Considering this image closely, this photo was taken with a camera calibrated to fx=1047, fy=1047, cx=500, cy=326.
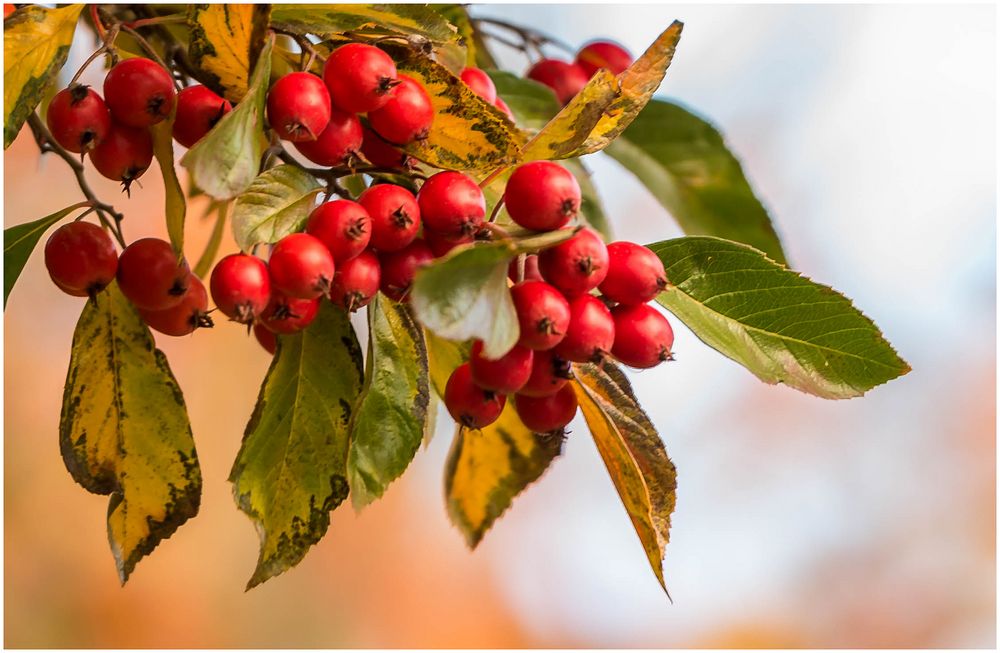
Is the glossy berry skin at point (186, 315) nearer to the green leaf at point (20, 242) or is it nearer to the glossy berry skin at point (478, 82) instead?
the green leaf at point (20, 242)

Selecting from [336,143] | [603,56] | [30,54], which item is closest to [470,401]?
[336,143]

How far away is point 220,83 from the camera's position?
54 centimetres

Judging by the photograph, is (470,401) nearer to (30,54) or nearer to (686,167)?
(30,54)

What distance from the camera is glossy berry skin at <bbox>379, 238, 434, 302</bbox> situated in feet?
1.67

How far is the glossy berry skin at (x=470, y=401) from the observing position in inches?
20.6

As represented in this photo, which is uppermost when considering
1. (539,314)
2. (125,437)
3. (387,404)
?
(539,314)

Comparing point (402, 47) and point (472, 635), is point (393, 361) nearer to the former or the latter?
point (402, 47)

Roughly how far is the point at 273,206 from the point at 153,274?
0.30 feet

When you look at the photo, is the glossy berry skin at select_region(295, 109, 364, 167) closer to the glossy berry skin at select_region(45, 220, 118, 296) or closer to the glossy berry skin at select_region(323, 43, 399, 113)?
the glossy berry skin at select_region(323, 43, 399, 113)

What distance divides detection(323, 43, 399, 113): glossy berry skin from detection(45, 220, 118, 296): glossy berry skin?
15 cm

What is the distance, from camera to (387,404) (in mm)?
534

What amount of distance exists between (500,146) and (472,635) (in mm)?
2246

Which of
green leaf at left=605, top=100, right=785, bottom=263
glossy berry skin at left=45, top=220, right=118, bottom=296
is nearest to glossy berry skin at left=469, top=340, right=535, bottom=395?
glossy berry skin at left=45, top=220, right=118, bottom=296

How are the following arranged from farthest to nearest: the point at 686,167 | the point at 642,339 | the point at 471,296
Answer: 1. the point at 686,167
2. the point at 642,339
3. the point at 471,296
